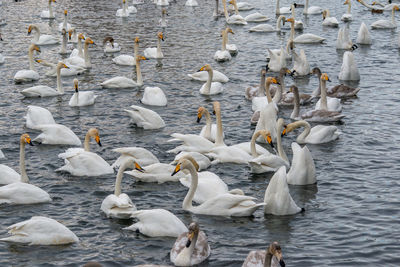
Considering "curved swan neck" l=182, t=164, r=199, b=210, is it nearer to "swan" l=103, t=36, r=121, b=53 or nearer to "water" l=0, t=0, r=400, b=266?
"water" l=0, t=0, r=400, b=266

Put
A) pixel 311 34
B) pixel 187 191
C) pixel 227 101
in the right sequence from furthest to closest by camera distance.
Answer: pixel 311 34 < pixel 227 101 < pixel 187 191

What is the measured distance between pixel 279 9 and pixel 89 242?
26.5 meters

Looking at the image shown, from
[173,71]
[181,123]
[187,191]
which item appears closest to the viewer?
[187,191]

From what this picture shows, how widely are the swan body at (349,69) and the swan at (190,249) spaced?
43.6 ft

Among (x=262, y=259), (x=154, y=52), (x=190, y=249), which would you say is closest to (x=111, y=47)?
(x=154, y=52)

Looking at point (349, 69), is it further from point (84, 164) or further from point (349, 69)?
point (84, 164)

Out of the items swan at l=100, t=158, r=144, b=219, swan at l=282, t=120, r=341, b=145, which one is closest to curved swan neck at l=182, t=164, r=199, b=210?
swan at l=100, t=158, r=144, b=219

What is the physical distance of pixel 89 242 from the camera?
1222 centimetres

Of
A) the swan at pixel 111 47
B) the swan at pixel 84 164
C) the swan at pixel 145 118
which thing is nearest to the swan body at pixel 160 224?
the swan at pixel 84 164

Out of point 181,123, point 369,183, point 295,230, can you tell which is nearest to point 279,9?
point 181,123

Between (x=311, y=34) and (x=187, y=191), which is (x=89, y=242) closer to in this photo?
(x=187, y=191)

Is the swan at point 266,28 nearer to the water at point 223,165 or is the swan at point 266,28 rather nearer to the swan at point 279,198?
the water at point 223,165

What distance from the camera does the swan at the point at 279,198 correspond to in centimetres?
1317

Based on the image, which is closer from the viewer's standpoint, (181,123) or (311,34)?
(181,123)
